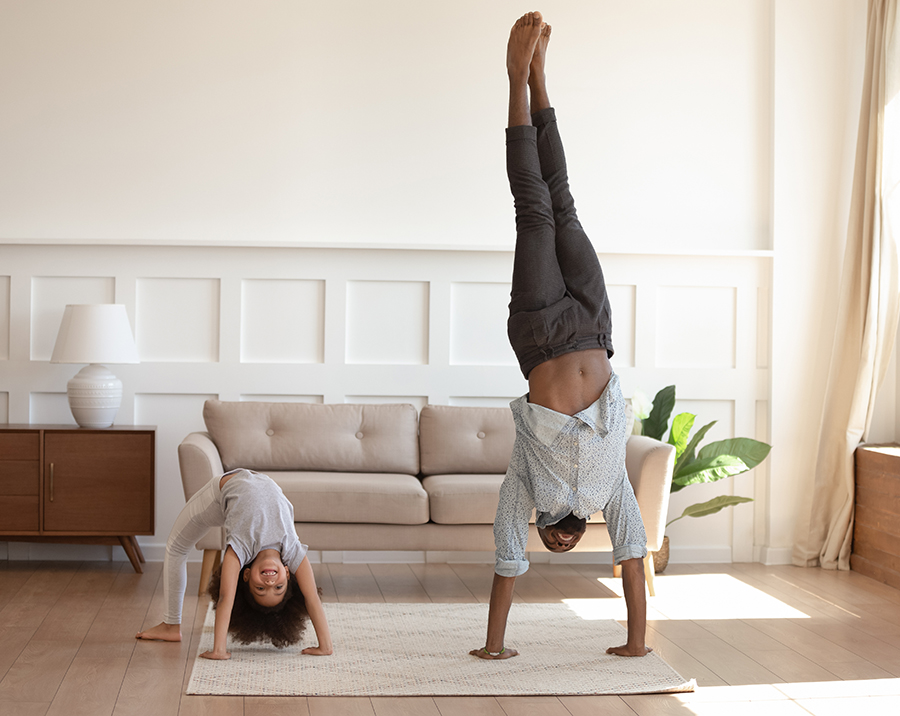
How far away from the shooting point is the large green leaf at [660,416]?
4.50 m

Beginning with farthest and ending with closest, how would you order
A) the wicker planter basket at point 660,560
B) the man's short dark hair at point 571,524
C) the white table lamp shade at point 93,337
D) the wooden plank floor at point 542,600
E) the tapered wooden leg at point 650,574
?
the wicker planter basket at point 660,560 → the white table lamp shade at point 93,337 → the tapered wooden leg at point 650,574 → the man's short dark hair at point 571,524 → the wooden plank floor at point 542,600

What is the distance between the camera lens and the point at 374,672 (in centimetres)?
289

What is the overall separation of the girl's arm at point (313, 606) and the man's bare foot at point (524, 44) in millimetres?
1730

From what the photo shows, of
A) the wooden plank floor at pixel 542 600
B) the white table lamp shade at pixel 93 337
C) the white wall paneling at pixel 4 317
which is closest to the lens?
the wooden plank floor at pixel 542 600

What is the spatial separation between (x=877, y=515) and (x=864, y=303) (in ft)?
3.48

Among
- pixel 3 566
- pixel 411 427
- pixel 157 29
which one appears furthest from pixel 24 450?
pixel 157 29

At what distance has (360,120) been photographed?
470 cm

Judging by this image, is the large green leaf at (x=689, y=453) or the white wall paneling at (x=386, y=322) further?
the white wall paneling at (x=386, y=322)

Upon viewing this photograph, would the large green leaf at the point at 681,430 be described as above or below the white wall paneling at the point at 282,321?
below

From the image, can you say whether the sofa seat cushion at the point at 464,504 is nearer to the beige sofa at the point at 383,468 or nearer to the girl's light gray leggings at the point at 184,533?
the beige sofa at the point at 383,468

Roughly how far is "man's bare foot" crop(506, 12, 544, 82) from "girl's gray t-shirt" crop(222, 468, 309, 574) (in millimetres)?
1584

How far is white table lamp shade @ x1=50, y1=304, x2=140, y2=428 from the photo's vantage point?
→ 13.7 feet

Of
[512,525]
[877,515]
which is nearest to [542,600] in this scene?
[512,525]

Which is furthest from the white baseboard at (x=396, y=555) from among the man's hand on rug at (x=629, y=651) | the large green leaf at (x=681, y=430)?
the man's hand on rug at (x=629, y=651)
